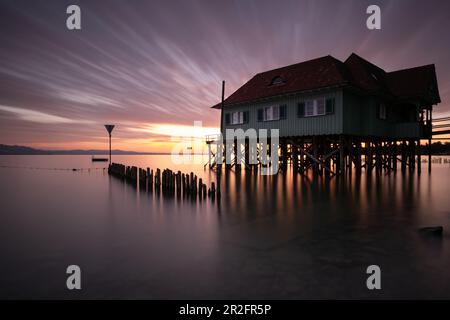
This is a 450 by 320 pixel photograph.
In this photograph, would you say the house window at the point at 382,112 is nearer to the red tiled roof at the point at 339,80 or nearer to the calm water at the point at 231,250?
the red tiled roof at the point at 339,80

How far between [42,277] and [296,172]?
22.1 m

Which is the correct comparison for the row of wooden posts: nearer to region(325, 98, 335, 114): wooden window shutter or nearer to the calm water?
the calm water

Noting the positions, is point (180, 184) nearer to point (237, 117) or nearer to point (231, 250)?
point (231, 250)

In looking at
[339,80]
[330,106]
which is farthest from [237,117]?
[339,80]

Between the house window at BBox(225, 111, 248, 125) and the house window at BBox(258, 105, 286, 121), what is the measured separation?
71.7 inches

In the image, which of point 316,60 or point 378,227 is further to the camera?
point 316,60

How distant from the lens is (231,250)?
231 inches

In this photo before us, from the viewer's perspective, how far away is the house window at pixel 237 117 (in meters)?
25.2

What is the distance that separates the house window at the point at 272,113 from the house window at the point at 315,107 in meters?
1.54

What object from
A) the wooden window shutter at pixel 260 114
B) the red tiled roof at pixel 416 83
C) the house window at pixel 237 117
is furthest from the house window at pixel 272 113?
the red tiled roof at pixel 416 83
